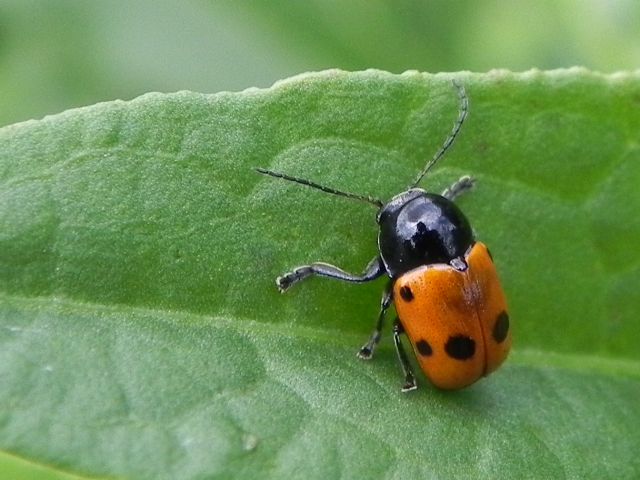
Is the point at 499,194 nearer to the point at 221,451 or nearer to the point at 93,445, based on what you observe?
the point at 221,451

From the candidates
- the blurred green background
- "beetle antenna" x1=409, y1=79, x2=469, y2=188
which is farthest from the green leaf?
the blurred green background

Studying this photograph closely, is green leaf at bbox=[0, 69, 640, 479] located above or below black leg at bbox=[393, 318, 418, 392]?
above

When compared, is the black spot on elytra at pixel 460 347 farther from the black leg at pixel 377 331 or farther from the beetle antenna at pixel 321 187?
the beetle antenna at pixel 321 187

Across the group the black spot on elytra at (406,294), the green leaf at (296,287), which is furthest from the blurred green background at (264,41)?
the black spot on elytra at (406,294)

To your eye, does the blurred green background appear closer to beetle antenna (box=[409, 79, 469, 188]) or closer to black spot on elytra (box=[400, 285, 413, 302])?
beetle antenna (box=[409, 79, 469, 188])

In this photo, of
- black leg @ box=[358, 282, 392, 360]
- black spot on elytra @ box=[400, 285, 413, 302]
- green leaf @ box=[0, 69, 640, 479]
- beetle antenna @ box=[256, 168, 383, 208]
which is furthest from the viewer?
black spot on elytra @ box=[400, 285, 413, 302]

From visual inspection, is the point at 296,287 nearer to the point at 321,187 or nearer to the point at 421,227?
the point at 321,187
